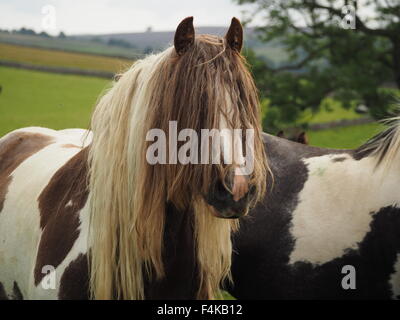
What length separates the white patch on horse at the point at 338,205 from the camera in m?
3.18

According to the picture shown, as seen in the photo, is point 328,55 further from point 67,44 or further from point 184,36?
point 67,44

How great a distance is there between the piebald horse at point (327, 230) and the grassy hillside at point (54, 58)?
63.9 feet

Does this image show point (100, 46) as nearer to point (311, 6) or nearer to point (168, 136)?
point (311, 6)

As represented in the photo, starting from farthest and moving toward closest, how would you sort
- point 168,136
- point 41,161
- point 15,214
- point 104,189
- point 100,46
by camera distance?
point 100,46
point 41,161
point 15,214
point 104,189
point 168,136

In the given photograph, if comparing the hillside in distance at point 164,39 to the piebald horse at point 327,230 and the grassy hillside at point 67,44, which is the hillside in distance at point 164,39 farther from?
the piebald horse at point 327,230

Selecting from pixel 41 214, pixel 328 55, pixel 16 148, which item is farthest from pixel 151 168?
pixel 328 55

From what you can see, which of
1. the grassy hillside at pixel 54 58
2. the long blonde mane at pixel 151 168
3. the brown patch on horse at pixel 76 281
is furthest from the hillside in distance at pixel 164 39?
the grassy hillside at pixel 54 58

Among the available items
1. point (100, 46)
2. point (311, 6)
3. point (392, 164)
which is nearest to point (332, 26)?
point (311, 6)

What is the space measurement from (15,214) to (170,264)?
4.19 ft

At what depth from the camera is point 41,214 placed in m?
2.96

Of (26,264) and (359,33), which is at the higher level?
(359,33)

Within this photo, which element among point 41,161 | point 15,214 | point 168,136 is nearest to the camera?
point 168,136

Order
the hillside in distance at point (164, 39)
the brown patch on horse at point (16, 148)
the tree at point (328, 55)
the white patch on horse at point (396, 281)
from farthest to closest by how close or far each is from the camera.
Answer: the tree at point (328, 55), the brown patch on horse at point (16, 148), the white patch on horse at point (396, 281), the hillside in distance at point (164, 39)

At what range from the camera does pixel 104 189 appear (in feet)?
7.99
